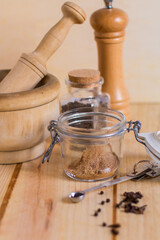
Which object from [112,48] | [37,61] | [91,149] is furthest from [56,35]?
[91,149]

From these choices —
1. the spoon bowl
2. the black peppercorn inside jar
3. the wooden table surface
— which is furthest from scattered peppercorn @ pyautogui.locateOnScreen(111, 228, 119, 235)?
the black peppercorn inside jar

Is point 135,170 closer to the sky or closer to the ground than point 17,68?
closer to the ground

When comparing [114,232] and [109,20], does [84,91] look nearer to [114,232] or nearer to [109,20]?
[109,20]

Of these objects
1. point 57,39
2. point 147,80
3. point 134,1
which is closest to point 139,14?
point 134,1

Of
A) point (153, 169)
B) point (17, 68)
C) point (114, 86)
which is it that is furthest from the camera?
point (114, 86)

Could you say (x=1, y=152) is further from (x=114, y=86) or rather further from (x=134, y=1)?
(x=134, y=1)
